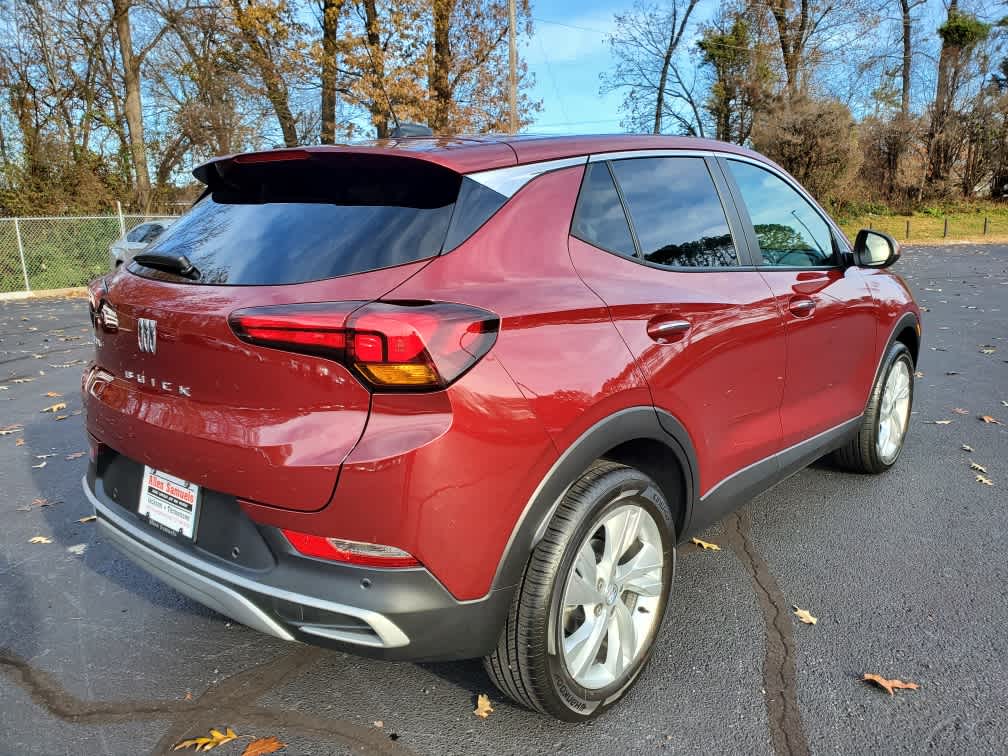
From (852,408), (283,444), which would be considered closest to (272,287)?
(283,444)

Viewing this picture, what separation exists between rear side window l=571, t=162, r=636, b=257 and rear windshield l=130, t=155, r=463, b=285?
1.48 ft

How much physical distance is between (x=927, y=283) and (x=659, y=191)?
1397cm

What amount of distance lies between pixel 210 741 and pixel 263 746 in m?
0.16

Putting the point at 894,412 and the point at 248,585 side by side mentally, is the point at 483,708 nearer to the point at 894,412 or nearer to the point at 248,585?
the point at 248,585

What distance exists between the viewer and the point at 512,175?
214 centimetres

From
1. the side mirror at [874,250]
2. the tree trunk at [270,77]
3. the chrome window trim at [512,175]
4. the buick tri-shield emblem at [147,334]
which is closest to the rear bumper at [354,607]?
the buick tri-shield emblem at [147,334]

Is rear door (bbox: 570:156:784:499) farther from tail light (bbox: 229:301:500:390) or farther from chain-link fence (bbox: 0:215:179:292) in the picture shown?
chain-link fence (bbox: 0:215:179:292)

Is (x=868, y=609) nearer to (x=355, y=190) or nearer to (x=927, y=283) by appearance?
(x=355, y=190)

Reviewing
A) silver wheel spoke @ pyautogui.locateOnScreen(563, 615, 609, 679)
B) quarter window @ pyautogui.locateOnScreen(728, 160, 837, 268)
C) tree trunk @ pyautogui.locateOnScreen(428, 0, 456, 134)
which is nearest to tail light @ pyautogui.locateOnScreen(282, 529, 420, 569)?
silver wheel spoke @ pyautogui.locateOnScreen(563, 615, 609, 679)

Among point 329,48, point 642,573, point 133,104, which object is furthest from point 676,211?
point 133,104

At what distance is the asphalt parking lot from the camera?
224 centimetres

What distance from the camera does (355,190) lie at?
2.13 metres

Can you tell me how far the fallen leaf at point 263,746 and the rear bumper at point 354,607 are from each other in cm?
46

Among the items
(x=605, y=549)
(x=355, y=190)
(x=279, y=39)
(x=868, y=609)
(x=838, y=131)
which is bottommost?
(x=868, y=609)
